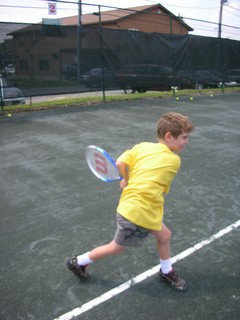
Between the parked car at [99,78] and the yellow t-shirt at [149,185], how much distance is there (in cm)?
911

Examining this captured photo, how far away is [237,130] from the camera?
7.80 meters

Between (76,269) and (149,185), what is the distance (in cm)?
90

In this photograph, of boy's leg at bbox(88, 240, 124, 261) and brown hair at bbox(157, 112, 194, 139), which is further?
boy's leg at bbox(88, 240, 124, 261)

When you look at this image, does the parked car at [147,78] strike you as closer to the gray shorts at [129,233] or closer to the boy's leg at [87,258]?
the boy's leg at [87,258]

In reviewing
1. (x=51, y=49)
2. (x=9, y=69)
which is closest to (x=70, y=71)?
(x=51, y=49)

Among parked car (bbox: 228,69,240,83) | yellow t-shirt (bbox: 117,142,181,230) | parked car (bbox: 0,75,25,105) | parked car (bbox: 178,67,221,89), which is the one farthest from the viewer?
parked car (bbox: 228,69,240,83)

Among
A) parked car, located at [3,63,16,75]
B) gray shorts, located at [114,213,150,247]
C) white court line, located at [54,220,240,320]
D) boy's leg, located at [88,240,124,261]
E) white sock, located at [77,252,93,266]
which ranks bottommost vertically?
white court line, located at [54,220,240,320]

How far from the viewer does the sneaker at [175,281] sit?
250cm

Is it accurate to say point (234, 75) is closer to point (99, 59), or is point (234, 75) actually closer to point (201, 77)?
point (201, 77)

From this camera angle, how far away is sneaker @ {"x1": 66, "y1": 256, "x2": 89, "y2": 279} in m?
2.57

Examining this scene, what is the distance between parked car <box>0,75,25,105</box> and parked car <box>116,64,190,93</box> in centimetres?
355

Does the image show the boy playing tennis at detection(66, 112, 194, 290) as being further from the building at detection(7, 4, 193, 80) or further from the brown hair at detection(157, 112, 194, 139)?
the building at detection(7, 4, 193, 80)

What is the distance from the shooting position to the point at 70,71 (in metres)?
10.7

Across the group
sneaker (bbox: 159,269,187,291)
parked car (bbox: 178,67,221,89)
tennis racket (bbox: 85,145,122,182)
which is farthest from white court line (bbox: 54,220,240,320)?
parked car (bbox: 178,67,221,89)
